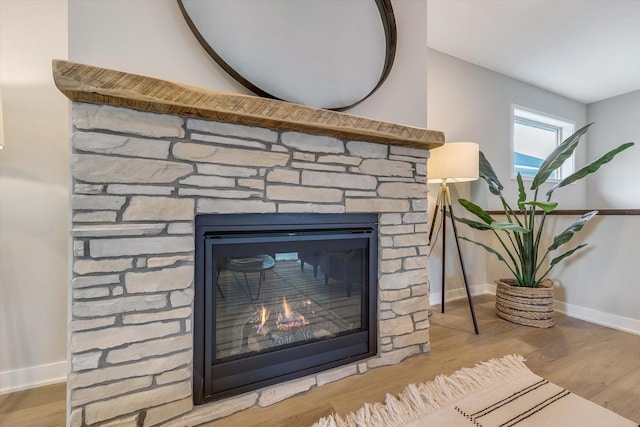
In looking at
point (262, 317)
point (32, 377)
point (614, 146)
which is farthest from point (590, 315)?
point (32, 377)

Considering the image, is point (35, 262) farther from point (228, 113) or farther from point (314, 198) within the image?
point (314, 198)

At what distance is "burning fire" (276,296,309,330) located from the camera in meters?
1.36

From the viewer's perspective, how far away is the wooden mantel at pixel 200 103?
0.87 m

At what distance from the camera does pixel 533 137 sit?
3.39 metres

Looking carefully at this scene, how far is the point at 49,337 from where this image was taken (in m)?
1.37

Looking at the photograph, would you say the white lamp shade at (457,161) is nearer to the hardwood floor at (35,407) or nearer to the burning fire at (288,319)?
the burning fire at (288,319)

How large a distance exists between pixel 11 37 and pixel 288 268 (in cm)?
172

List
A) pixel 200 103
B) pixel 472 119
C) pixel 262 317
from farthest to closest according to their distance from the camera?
1. pixel 472 119
2. pixel 262 317
3. pixel 200 103

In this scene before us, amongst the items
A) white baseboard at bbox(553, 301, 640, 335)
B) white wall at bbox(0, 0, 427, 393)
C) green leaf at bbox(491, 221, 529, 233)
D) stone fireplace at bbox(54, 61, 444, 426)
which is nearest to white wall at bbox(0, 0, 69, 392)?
white wall at bbox(0, 0, 427, 393)

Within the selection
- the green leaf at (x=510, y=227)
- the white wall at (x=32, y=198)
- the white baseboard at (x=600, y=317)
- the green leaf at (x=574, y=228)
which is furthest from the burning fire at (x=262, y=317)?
the white baseboard at (x=600, y=317)

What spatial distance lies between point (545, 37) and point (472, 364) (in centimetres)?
271

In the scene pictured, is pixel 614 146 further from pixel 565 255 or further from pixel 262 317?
pixel 262 317

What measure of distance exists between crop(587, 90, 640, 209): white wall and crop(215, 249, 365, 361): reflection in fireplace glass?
423 centimetres

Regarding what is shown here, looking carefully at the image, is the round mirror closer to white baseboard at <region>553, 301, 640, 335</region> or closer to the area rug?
the area rug
